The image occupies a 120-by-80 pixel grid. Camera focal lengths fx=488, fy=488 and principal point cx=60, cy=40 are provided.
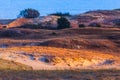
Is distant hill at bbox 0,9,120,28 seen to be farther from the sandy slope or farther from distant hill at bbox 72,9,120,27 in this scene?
the sandy slope

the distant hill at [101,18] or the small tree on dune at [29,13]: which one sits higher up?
the small tree on dune at [29,13]

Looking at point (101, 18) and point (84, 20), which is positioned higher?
point (101, 18)

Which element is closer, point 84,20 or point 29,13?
point 84,20

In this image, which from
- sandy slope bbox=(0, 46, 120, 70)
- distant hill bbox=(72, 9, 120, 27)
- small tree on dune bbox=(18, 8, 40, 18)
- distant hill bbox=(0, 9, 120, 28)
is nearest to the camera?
sandy slope bbox=(0, 46, 120, 70)

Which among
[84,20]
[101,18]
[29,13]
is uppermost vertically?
[29,13]

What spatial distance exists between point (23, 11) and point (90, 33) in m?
40.7

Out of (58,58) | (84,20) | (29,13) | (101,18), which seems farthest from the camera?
(29,13)

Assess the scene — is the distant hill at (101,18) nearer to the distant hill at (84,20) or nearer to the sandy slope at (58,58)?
the distant hill at (84,20)

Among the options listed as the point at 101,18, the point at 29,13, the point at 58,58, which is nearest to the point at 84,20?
the point at 101,18

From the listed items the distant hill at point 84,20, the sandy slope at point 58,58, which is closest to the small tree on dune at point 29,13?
the distant hill at point 84,20

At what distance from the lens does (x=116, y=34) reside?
52.4 metres

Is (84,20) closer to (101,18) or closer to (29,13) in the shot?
(101,18)

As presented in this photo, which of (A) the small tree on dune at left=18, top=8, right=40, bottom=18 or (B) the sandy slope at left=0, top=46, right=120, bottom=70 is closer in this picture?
(B) the sandy slope at left=0, top=46, right=120, bottom=70

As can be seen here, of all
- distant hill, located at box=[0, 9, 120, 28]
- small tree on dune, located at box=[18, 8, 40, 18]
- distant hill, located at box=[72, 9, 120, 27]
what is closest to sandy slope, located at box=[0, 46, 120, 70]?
distant hill, located at box=[0, 9, 120, 28]
